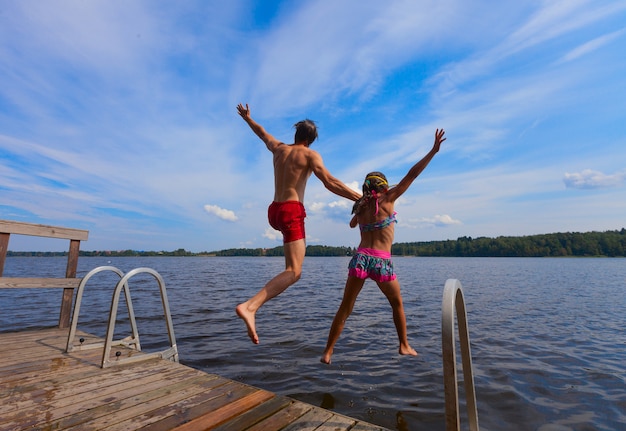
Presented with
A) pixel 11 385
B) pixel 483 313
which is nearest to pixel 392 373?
pixel 11 385

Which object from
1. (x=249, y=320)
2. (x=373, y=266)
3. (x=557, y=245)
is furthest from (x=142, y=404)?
(x=557, y=245)

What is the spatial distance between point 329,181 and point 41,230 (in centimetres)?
620

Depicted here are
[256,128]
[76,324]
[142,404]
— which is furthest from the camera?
[76,324]

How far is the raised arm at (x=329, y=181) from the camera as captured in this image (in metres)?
3.54

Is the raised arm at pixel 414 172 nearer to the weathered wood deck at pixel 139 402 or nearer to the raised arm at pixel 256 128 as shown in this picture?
the raised arm at pixel 256 128

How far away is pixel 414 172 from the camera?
352 centimetres

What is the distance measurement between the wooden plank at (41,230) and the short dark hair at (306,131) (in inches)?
228

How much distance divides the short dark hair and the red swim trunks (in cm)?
78

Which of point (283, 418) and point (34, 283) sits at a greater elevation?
point (34, 283)

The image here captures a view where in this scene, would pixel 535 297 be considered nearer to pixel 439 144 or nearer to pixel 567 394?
pixel 567 394

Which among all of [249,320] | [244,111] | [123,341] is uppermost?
[244,111]

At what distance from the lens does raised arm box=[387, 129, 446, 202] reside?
3.38 m

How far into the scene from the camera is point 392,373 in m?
6.62

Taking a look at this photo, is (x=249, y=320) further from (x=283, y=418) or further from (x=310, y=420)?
(x=310, y=420)
